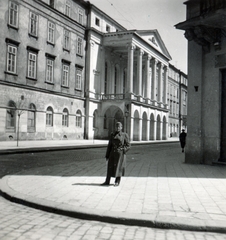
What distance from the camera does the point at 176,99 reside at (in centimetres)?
6975

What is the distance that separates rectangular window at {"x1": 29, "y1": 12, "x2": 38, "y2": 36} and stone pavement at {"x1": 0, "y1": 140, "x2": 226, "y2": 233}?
20.8 meters

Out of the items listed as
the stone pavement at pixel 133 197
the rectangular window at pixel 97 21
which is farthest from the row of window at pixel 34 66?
the stone pavement at pixel 133 197

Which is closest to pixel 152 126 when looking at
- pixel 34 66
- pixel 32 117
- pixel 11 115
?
pixel 32 117

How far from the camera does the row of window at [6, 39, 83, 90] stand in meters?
25.2

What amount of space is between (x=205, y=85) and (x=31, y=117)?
18.4 metres

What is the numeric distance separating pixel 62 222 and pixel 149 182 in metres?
3.80

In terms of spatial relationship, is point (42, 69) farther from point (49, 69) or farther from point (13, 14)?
point (13, 14)

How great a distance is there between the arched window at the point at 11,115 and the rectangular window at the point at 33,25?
6.95 meters

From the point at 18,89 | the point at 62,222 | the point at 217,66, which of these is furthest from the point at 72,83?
the point at 62,222

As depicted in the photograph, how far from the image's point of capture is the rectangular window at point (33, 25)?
Answer: 27.5 metres

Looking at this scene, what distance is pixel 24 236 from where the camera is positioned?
420cm

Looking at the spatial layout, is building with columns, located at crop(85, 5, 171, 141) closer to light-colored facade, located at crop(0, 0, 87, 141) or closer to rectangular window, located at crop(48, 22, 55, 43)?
light-colored facade, located at crop(0, 0, 87, 141)

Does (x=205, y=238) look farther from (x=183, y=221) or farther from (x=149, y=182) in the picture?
(x=149, y=182)

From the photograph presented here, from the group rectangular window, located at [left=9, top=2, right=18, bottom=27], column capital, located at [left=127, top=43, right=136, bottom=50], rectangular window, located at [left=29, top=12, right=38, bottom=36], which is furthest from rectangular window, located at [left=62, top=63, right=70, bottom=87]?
column capital, located at [left=127, top=43, right=136, bottom=50]
